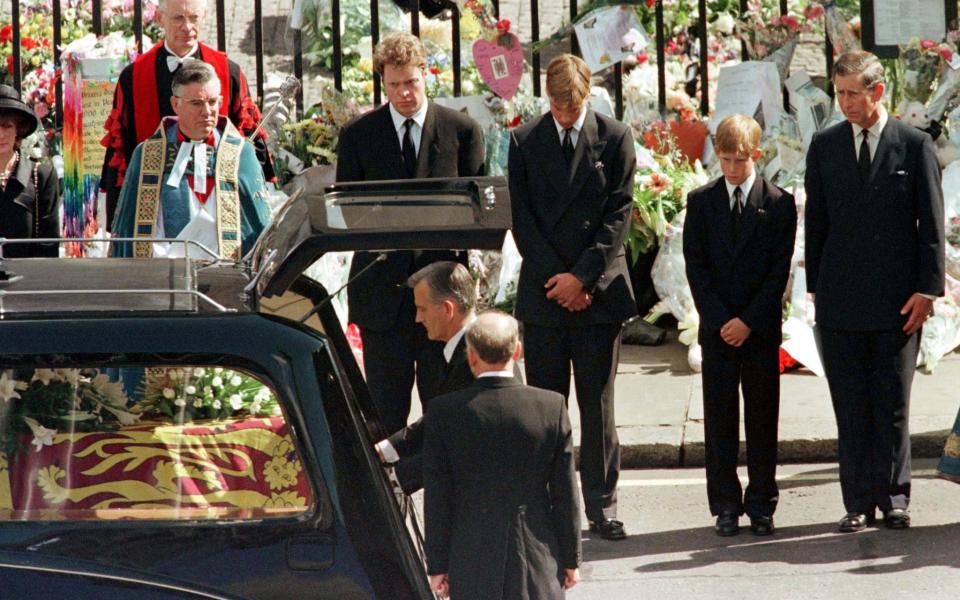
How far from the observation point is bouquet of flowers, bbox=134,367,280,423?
3480 millimetres

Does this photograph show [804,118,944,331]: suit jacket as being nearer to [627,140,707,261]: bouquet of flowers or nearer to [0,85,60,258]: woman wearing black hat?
[627,140,707,261]: bouquet of flowers

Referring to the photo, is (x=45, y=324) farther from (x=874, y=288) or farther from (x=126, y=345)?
(x=874, y=288)

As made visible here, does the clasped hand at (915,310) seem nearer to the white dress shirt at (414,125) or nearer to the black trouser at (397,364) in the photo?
the black trouser at (397,364)

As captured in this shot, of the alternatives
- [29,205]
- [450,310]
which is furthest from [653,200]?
[450,310]

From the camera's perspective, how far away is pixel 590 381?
697 cm

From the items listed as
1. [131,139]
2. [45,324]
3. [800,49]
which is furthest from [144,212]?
[800,49]

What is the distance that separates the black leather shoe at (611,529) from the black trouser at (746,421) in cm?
39

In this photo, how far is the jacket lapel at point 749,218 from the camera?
273 inches

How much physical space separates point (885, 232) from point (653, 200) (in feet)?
9.69

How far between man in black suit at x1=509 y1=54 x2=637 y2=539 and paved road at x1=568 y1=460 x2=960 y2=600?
1.08ft

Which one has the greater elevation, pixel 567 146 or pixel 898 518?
pixel 567 146

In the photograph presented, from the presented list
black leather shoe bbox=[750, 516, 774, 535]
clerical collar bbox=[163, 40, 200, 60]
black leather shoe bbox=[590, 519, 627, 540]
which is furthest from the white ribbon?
black leather shoe bbox=[750, 516, 774, 535]

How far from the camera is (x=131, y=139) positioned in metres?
8.18

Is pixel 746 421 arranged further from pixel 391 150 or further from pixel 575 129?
pixel 391 150
